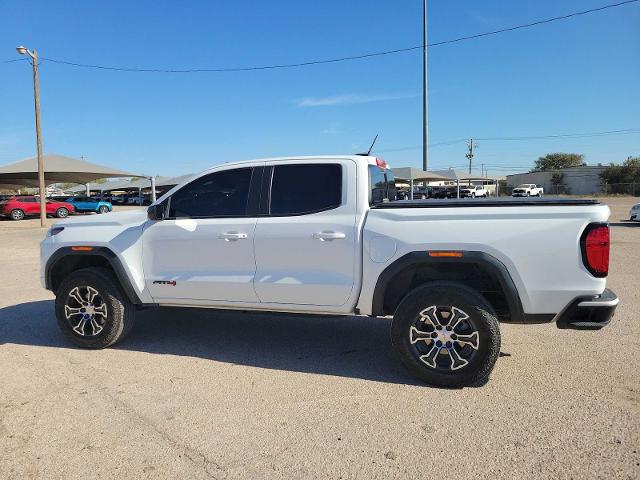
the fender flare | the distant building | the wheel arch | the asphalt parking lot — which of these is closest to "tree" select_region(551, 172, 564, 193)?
the distant building

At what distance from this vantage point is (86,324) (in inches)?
199

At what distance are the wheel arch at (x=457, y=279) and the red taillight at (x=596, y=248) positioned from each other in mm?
504

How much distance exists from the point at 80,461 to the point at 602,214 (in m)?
3.82

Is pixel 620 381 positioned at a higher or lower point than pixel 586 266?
lower

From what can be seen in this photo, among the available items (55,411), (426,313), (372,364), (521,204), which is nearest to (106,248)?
(55,411)

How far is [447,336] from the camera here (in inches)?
155

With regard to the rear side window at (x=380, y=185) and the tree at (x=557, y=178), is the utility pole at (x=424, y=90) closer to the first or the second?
the rear side window at (x=380, y=185)

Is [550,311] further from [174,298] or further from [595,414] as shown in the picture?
[174,298]

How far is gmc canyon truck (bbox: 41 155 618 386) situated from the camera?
3768 mm

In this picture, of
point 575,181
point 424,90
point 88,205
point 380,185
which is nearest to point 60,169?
point 88,205

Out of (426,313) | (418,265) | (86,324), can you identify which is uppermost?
(418,265)

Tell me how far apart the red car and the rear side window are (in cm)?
3264

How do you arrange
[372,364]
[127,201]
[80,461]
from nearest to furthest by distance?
1. [80,461]
2. [372,364]
3. [127,201]

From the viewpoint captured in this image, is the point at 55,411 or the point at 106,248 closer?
the point at 55,411
